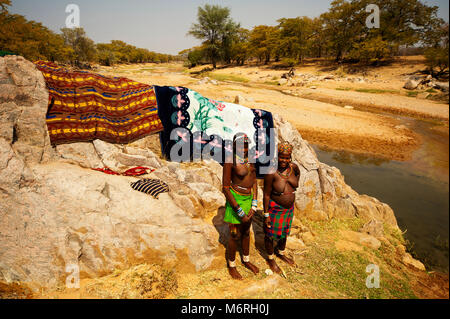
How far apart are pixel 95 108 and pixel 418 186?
6.19 m

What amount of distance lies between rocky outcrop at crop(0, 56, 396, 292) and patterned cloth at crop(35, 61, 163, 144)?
0.21 m

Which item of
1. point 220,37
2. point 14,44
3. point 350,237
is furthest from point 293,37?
point 350,237

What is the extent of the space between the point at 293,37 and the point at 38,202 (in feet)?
145

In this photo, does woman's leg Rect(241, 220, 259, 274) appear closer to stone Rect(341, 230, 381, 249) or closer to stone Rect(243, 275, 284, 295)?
stone Rect(243, 275, 284, 295)

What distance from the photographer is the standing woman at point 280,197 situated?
3303 mm

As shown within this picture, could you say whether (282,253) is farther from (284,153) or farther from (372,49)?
(372,49)

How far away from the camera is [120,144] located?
5.02 m

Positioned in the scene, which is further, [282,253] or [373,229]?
[373,229]

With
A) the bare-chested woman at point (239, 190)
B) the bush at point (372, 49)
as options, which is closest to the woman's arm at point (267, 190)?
the bare-chested woman at point (239, 190)

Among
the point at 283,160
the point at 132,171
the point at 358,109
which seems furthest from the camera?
the point at 358,109

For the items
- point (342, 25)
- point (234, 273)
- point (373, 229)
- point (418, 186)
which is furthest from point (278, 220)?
point (342, 25)

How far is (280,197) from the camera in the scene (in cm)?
338

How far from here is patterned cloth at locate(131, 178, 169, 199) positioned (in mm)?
3562
